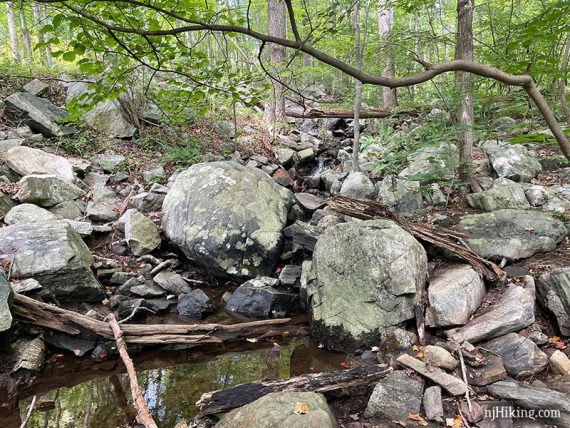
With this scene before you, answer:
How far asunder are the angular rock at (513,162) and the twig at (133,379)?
6623 mm

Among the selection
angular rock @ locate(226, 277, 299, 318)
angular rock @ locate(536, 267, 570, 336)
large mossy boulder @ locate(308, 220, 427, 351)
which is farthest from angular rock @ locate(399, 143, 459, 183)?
angular rock @ locate(226, 277, 299, 318)

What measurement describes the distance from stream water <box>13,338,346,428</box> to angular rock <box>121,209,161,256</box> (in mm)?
2270

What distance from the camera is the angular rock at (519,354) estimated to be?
368 centimetres

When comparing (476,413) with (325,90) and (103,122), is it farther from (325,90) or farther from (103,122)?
(325,90)

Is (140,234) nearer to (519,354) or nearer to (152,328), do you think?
(152,328)

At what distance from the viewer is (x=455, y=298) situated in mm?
4434

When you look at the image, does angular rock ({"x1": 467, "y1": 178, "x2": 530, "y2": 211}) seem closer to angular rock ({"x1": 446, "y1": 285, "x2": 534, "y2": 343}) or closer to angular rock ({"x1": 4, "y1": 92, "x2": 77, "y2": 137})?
angular rock ({"x1": 446, "y1": 285, "x2": 534, "y2": 343})

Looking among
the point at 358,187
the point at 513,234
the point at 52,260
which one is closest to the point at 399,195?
the point at 358,187

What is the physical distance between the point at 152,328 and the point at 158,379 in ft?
2.27

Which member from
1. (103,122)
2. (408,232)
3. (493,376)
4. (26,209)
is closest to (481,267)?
(408,232)

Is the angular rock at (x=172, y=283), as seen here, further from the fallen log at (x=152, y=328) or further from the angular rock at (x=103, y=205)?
the angular rock at (x=103, y=205)

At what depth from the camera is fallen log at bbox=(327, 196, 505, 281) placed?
187 inches

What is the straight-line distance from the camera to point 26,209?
6.63 m

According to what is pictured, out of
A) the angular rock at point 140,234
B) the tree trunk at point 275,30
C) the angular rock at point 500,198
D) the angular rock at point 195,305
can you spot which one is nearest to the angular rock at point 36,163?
the angular rock at point 140,234
